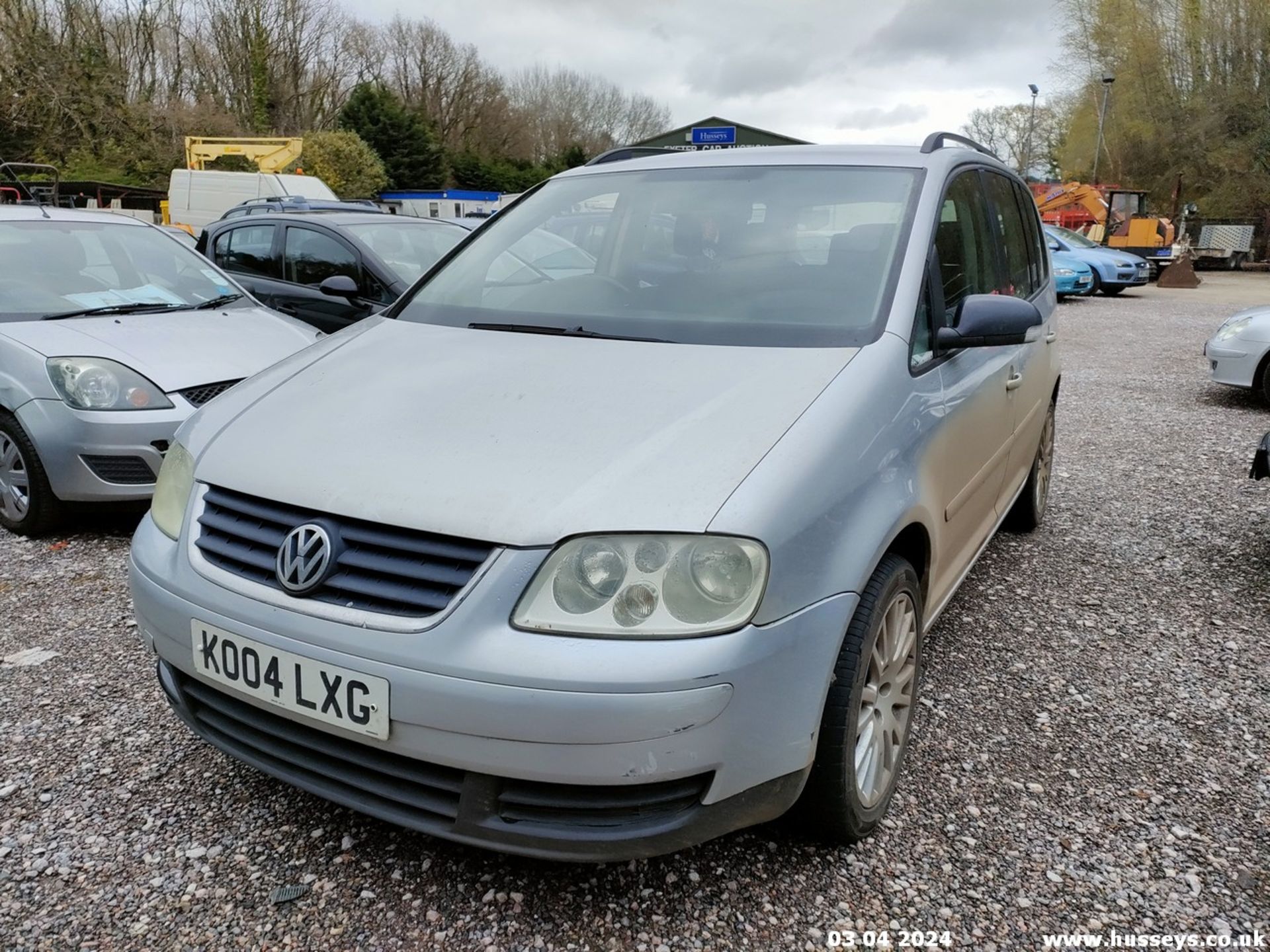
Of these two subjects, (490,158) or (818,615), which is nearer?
(818,615)

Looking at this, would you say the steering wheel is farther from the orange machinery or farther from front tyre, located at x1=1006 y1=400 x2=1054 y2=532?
the orange machinery

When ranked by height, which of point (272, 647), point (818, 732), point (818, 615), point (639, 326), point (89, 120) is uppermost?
point (89, 120)

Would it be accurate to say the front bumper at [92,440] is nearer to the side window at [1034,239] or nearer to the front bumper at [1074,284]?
the side window at [1034,239]

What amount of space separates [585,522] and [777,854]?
1020 mm

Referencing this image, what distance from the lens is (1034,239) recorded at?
13.9ft

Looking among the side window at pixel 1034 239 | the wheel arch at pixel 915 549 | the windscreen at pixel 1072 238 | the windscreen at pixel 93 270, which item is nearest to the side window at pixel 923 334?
the wheel arch at pixel 915 549

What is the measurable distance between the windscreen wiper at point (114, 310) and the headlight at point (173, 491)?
9.22 feet

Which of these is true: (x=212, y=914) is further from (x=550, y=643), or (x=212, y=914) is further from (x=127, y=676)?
(x=127, y=676)

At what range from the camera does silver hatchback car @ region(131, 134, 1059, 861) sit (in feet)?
5.78

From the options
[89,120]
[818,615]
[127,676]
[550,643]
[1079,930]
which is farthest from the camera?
[89,120]

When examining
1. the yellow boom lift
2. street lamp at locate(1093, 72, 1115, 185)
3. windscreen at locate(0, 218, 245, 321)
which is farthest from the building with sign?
street lamp at locate(1093, 72, 1115, 185)

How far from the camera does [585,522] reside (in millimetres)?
1802

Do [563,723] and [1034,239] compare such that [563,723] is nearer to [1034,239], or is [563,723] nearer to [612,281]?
[612,281]

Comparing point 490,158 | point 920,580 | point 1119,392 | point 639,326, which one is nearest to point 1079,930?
point 920,580
